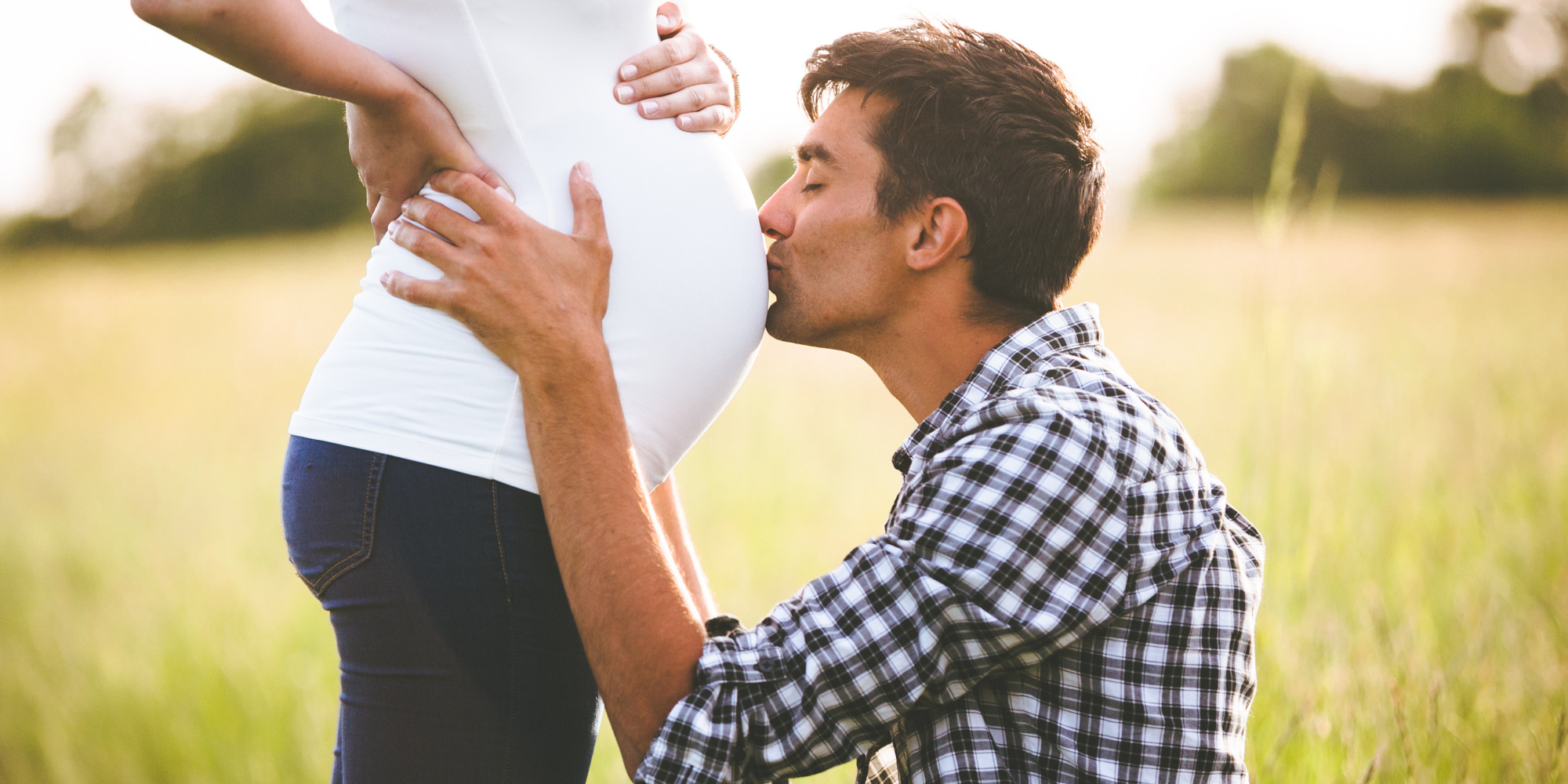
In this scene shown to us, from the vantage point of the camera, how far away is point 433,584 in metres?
1.31

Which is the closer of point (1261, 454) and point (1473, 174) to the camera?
point (1261, 454)

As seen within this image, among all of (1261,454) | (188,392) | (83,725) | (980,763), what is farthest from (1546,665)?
(188,392)

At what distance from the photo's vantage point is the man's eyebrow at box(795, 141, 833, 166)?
190 centimetres

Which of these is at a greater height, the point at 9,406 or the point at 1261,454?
the point at 1261,454

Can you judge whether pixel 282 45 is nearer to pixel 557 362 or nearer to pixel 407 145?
pixel 407 145

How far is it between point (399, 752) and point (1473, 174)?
120 feet

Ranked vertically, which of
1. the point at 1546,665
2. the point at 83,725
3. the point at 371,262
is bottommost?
the point at 83,725

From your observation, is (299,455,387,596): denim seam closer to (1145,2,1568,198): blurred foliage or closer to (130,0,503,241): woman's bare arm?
(130,0,503,241): woman's bare arm

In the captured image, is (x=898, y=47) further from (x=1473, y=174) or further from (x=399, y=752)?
(x=1473, y=174)

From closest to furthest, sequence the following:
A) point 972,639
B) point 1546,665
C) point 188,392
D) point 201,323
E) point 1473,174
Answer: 1. point 972,639
2. point 1546,665
3. point 188,392
4. point 201,323
5. point 1473,174

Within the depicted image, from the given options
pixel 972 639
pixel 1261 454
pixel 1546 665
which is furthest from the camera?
pixel 1261 454

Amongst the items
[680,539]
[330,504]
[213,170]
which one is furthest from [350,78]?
[213,170]

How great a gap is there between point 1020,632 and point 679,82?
95cm

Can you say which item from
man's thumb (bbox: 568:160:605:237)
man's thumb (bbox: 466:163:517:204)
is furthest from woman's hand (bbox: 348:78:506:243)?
man's thumb (bbox: 568:160:605:237)
